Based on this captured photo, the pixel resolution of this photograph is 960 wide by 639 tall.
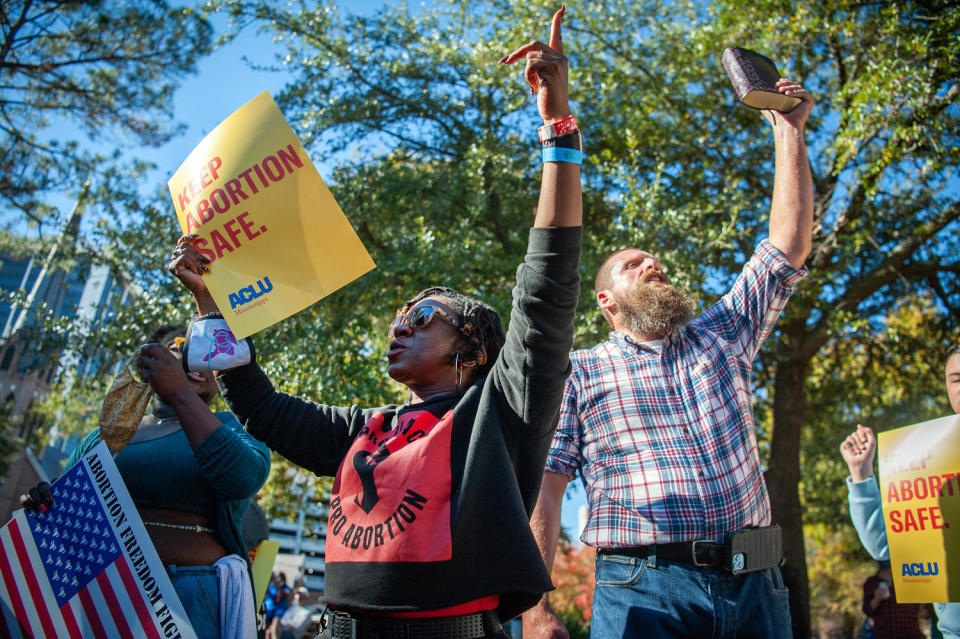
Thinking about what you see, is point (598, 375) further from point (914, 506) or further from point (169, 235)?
point (169, 235)

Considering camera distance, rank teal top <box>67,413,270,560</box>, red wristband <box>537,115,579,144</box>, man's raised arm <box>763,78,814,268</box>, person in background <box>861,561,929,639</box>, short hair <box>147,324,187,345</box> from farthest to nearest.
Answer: person in background <box>861,561,929,639</box> → short hair <box>147,324,187,345</box> → man's raised arm <box>763,78,814,268</box> → teal top <box>67,413,270,560</box> → red wristband <box>537,115,579,144</box>

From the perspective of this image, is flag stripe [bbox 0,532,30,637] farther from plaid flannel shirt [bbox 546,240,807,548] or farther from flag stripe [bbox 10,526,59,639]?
plaid flannel shirt [bbox 546,240,807,548]

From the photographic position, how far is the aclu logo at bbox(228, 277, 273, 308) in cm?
218

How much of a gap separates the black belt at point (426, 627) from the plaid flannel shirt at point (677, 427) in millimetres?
781

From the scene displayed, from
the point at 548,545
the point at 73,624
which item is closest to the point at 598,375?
the point at 548,545

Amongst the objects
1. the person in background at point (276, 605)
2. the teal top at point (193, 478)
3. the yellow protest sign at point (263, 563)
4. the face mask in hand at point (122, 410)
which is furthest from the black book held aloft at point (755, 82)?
the person in background at point (276, 605)

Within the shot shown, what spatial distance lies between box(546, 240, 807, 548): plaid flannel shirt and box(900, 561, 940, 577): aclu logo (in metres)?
0.86

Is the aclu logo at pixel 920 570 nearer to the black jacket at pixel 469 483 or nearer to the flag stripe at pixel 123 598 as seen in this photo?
the black jacket at pixel 469 483

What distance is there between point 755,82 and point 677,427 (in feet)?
4.34

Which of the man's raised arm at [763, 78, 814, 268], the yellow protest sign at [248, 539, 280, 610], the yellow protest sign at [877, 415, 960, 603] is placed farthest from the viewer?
the yellow protest sign at [248, 539, 280, 610]

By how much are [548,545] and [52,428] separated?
106ft

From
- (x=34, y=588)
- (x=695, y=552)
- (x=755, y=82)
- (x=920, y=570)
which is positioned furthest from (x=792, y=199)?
(x=34, y=588)

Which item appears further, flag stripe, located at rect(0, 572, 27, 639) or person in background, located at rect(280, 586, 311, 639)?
person in background, located at rect(280, 586, 311, 639)

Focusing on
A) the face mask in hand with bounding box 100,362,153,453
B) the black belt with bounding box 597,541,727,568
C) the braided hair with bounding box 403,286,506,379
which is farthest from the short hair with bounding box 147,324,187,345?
the black belt with bounding box 597,541,727,568
